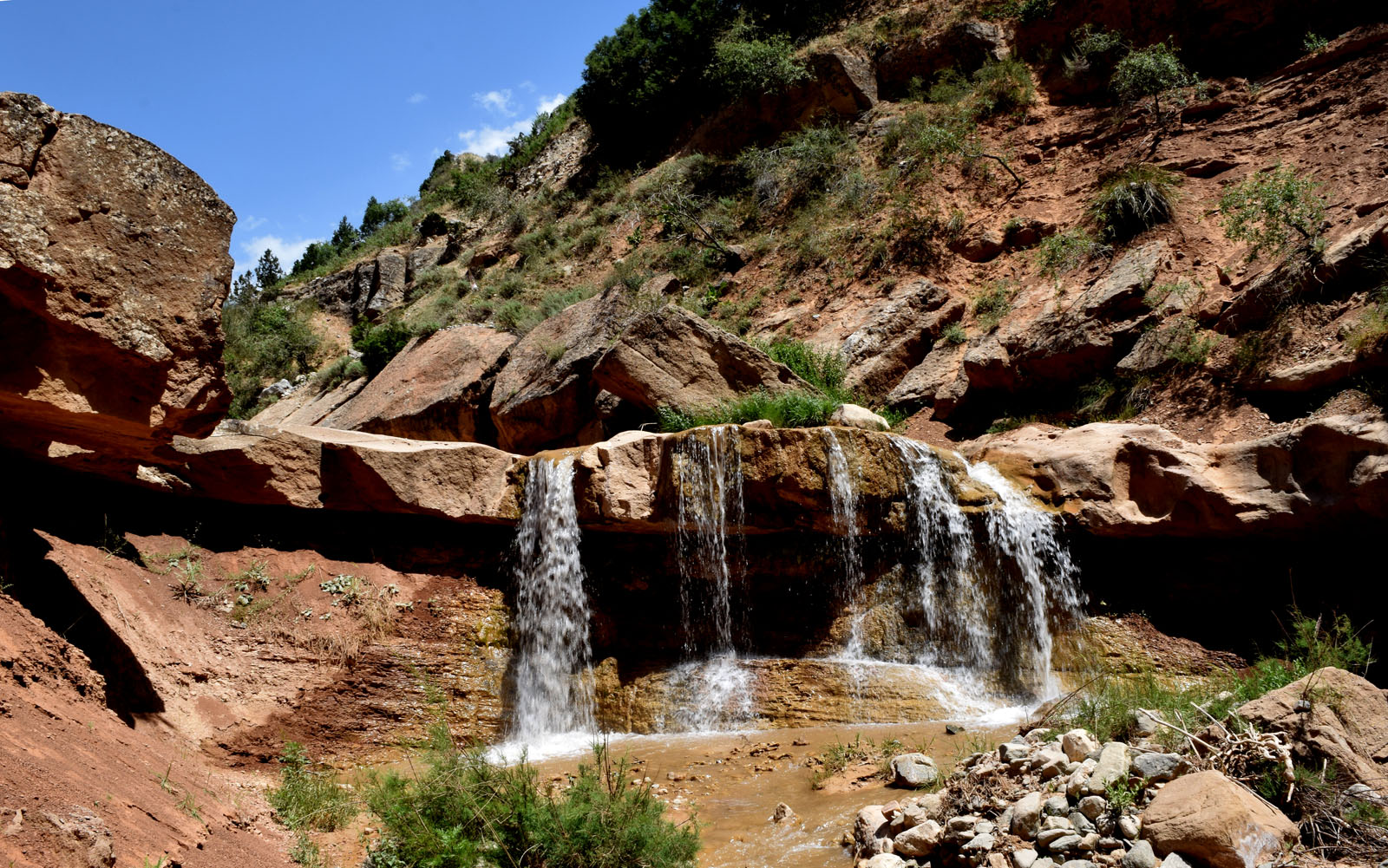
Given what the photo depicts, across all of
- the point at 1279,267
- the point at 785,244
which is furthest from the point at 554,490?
the point at 785,244

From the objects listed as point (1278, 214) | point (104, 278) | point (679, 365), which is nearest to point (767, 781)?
point (104, 278)

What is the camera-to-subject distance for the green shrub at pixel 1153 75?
15750mm

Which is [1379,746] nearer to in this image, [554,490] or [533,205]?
[554,490]

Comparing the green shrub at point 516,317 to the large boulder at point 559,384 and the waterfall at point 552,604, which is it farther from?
the waterfall at point 552,604

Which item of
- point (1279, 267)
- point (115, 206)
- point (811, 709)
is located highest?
point (1279, 267)

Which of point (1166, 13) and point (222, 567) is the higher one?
point (1166, 13)

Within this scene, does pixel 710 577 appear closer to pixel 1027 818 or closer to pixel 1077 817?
pixel 1027 818

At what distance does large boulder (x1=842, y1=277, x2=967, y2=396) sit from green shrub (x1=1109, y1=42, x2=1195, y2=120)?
540 centimetres

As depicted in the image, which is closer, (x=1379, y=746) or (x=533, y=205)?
(x=1379, y=746)

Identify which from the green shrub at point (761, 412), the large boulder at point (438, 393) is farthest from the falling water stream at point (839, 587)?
the large boulder at point (438, 393)

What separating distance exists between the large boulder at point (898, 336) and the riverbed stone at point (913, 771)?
8.19 metres

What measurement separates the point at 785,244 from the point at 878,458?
10.6 meters

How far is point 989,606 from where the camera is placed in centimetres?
898

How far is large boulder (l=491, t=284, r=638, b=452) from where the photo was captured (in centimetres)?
1366
